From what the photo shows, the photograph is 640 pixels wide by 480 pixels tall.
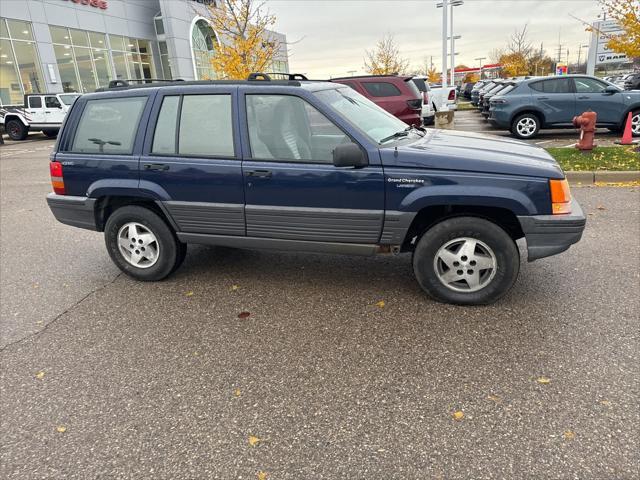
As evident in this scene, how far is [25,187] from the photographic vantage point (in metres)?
10.3

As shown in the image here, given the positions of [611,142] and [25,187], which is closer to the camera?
[25,187]

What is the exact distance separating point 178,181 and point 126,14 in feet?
112

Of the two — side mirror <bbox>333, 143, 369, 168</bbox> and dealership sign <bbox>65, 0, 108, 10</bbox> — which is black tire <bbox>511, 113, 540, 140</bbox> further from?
dealership sign <bbox>65, 0, 108, 10</bbox>

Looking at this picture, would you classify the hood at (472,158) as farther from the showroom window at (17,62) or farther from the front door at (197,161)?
the showroom window at (17,62)

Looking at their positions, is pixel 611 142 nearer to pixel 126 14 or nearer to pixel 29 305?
pixel 29 305

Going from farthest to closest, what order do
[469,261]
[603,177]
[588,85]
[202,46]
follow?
1. [202,46]
2. [588,85]
3. [603,177]
4. [469,261]

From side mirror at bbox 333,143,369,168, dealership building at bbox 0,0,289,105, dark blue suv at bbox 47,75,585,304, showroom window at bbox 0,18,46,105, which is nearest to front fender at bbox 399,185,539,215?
dark blue suv at bbox 47,75,585,304

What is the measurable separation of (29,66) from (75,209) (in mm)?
26695

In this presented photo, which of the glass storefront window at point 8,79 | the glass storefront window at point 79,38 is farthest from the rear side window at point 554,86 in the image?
the glass storefront window at point 79,38

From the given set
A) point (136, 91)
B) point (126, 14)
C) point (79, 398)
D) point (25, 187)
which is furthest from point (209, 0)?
point (79, 398)

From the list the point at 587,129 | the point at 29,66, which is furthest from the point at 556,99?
the point at 29,66

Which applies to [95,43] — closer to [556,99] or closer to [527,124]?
[527,124]

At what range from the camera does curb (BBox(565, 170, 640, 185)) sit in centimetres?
764

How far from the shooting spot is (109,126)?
437 cm
